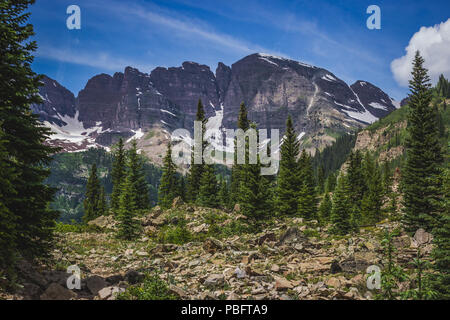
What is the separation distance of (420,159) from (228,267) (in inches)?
887

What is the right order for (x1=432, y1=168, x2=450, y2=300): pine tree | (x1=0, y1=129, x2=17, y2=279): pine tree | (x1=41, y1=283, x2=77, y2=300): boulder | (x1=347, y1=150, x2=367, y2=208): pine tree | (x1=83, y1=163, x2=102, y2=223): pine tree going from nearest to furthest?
1. (x1=0, y1=129, x2=17, y2=279): pine tree
2. (x1=41, y1=283, x2=77, y2=300): boulder
3. (x1=432, y1=168, x2=450, y2=300): pine tree
4. (x1=347, y1=150, x2=367, y2=208): pine tree
5. (x1=83, y1=163, x2=102, y2=223): pine tree

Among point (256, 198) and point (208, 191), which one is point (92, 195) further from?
point (256, 198)

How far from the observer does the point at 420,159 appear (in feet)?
83.5

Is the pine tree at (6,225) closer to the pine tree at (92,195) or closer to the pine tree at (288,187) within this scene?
the pine tree at (288,187)

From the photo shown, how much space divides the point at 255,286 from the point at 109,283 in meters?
6.01

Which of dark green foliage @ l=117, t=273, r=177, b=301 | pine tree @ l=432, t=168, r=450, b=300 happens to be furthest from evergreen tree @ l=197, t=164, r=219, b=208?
Result: pine tree @ l=432, t=168, r=450, b=300

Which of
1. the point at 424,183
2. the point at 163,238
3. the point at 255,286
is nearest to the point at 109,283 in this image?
the point at 255,286

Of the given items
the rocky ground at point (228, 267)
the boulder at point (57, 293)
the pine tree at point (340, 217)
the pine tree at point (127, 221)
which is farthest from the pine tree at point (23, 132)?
the pine tree at point (340, 217)

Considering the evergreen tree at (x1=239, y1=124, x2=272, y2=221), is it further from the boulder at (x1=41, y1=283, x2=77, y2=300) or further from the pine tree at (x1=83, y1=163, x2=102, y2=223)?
the pine tree at (x1=83, y1=163, x2=102, y2=223)

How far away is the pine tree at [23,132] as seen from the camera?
435 inches

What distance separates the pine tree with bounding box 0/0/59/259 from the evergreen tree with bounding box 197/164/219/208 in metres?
28.9

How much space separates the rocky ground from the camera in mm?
10062

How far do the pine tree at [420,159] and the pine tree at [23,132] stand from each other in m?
27.4

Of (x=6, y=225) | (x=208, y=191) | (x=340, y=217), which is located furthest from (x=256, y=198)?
(x=6, y=225)
